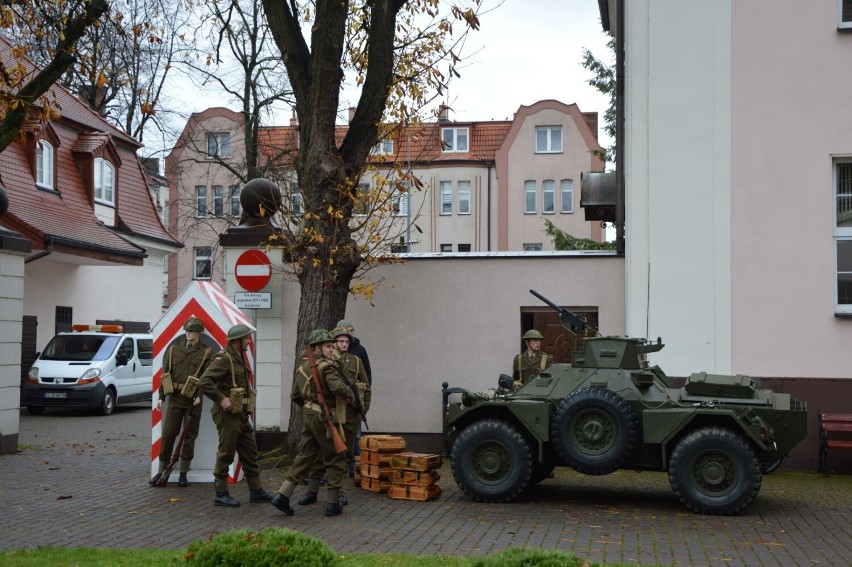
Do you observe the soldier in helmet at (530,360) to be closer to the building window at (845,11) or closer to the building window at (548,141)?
the building window at (845,11)

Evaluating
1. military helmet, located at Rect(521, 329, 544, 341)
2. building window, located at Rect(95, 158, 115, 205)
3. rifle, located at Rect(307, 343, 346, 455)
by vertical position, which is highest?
building window, located at Rect(95, 158, 115, 205)

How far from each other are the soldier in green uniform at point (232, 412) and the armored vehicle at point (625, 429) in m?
2.19

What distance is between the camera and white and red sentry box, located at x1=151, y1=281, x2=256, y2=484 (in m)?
13.8

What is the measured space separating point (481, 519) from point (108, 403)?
16881 millimetres

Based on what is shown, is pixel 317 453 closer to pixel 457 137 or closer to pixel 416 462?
pixel 416 462

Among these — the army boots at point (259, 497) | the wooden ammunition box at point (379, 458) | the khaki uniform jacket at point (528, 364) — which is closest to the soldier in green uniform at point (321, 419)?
the army boots at point (259, 497)

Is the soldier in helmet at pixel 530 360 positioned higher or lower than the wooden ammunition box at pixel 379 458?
higher

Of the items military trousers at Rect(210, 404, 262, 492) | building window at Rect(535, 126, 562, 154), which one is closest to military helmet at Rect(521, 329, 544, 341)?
military trousers at Rect(210, 404, 262, 492)

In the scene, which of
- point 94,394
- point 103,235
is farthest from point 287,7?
point 103,235

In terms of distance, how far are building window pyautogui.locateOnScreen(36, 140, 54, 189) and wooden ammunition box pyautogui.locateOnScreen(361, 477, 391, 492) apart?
18.9m

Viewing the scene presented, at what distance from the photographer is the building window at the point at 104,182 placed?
32.1 m

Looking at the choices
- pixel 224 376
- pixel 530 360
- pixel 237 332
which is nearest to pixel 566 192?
pixel 530 360

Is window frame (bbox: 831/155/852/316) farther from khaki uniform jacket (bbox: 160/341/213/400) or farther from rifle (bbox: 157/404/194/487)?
rifle (bbox: 157/404/194/487)

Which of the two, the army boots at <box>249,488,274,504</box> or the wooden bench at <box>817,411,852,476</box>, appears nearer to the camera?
the army boots at <box>249,488,274,504</box>
